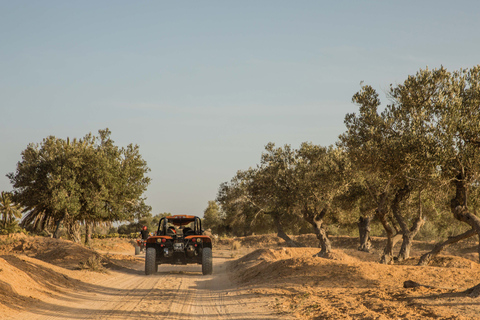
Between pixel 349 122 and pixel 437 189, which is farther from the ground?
pixel 349 122

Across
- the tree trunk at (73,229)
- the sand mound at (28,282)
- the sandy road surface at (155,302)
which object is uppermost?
the tree trunk at (73,229)

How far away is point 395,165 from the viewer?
14961 millimetres

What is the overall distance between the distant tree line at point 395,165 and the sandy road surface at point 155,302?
22.5ft

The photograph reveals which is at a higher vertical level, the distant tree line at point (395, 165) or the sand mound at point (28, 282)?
the distant tree line at point (395, 165)

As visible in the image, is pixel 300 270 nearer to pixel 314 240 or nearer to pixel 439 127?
pixel 439 127

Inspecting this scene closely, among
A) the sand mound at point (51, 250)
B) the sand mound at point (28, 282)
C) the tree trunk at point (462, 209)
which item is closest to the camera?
the sand mound at point (28, 282)

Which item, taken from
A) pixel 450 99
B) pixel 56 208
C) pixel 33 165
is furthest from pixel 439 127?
pixel 33 165

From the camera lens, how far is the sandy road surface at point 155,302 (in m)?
9.20

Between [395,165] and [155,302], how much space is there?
9.43m

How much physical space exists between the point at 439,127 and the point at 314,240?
103 ft

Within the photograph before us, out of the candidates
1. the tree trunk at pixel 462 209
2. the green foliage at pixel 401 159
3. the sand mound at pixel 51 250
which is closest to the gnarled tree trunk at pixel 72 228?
the sand mound at pixel 51 250

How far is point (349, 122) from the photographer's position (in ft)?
60.2

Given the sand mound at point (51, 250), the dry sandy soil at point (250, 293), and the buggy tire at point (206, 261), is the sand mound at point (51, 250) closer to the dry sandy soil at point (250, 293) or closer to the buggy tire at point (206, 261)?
the dry sandy soil at point (250, 293)

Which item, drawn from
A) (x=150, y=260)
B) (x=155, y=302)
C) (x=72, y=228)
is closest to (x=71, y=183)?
(x=72, y=228)
